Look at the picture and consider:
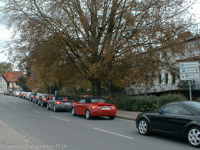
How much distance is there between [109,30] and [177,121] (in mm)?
16290

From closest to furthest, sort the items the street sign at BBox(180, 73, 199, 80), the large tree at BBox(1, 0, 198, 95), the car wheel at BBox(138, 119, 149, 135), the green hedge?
the car wheel at BBox(138, 119, 149, 135), the street sign at BBox(180, 73, 199, 80), the green hedge, the large tree at BBox(1, 0, 198, 95)

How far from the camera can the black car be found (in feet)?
26.9

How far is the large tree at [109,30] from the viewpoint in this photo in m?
20.2

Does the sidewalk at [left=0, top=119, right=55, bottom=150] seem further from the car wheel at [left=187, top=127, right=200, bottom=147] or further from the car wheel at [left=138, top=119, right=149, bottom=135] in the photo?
the car wheel at [left=187, top=127, right=200, bottom=147]

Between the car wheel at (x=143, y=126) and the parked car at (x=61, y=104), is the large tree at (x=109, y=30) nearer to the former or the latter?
→ the parked car at (x=61, y=104)

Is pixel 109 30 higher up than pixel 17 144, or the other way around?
pixel 109 30

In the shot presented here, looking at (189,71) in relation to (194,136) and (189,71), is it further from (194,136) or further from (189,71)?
(194,136)

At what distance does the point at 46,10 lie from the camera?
2281 centimetres

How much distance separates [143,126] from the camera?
33.9ft

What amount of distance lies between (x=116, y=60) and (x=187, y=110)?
42.4ft

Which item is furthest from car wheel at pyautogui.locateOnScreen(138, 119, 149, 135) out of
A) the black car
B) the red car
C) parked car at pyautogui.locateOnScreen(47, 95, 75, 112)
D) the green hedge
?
parked car at pyautogui.locateOnScreen(47, 95, 75, 112)

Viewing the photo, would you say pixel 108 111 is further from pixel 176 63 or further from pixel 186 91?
pixel 186 91

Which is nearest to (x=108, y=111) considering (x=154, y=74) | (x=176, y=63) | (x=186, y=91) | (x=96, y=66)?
(x=96, y=66)

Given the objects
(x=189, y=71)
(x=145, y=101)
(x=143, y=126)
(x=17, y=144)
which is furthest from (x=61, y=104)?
(x=17, y=144)
